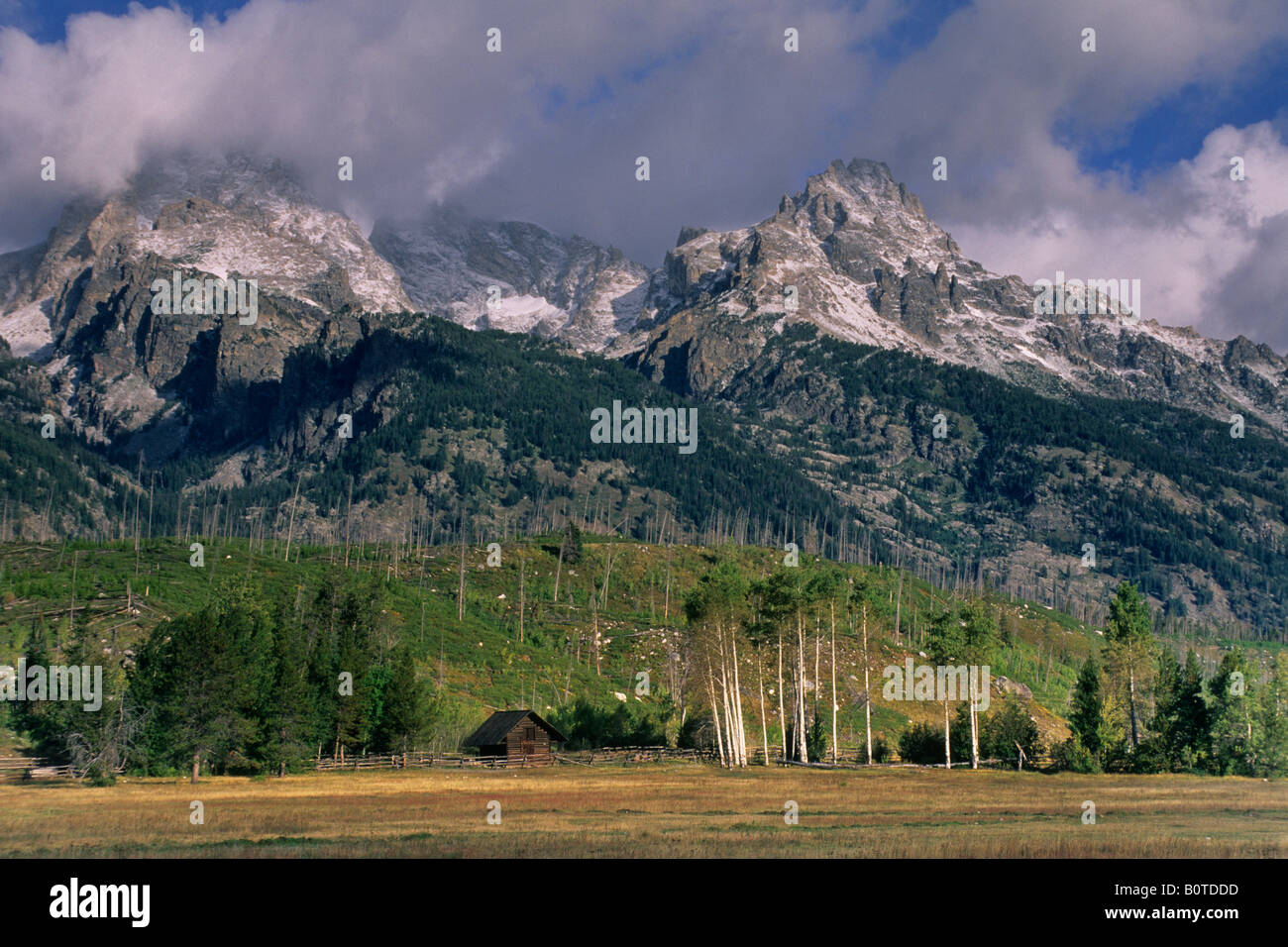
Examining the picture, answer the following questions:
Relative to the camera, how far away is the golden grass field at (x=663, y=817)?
1396 inches

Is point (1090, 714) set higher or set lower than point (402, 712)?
lower

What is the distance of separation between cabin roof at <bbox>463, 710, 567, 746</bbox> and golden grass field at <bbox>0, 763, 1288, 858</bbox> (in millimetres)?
19383

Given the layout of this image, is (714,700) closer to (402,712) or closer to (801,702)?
(801,702)

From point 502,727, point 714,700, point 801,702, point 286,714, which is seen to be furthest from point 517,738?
point 801,702

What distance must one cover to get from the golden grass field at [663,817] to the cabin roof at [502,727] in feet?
63.6

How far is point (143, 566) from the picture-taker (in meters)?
149

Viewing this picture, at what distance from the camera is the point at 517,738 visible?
93812 millimetres

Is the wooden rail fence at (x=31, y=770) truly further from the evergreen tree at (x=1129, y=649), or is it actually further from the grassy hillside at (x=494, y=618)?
the evergreen tree at (x=1129, y=649)

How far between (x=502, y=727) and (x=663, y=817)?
49.6 metres

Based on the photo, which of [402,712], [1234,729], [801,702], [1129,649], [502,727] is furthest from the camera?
[502,727]
